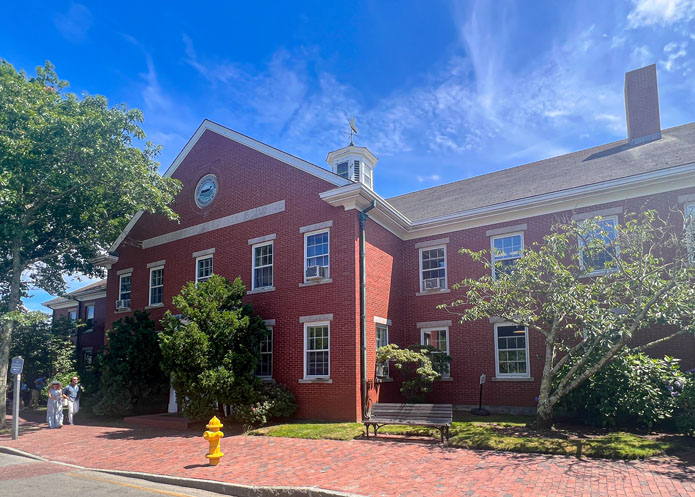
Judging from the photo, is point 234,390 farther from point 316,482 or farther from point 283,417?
point 316,482

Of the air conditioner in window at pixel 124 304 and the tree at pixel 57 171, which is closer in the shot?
the tree at pixel 57 171

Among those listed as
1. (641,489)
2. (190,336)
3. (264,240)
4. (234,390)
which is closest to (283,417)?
(234,390)

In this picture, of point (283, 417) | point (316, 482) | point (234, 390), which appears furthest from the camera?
point (283, 417)

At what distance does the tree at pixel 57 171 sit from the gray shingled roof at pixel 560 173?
1070 centimetres

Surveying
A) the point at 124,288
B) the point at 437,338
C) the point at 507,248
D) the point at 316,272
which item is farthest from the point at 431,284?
the point at 124,288

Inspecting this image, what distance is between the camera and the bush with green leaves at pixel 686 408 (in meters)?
10.3

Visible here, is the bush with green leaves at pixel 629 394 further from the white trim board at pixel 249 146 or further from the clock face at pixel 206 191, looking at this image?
the clock face at pixel 206 191

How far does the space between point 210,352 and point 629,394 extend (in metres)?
11.0

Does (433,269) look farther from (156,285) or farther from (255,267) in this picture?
(156,285)

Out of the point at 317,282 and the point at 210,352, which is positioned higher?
the point at 317,282

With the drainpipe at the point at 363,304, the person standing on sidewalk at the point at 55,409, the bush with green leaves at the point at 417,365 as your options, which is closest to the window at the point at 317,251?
the drainpipe at the point at 363,304

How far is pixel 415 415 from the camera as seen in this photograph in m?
11.8

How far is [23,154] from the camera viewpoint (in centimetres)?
1622

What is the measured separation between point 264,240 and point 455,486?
38.5 feet
